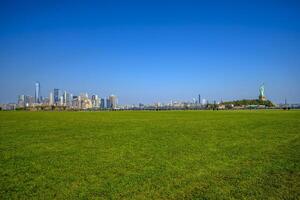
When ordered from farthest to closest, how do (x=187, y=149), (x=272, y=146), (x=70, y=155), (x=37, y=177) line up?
(x=272, y=146) < (x=187, y=149) < (x=70, y=155) < (x=37, y=177)

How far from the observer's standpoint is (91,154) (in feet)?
31.0

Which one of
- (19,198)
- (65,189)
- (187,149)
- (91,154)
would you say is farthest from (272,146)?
(19,198)

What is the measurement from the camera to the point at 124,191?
548 cm

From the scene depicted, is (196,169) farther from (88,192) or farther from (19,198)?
(19,198)

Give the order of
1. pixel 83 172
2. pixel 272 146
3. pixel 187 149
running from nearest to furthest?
1. pixel 83 172
2. pixel 187 149
3. pixel 272 146

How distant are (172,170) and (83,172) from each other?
2.15 metres

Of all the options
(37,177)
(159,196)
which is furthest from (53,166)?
(159,196)

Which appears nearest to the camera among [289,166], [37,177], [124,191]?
[124,191]

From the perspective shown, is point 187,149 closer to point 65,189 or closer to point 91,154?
point 91,154

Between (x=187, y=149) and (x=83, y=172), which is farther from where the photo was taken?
(x=187, y=149)

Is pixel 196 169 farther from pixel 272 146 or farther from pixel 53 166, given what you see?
pixel 272 146

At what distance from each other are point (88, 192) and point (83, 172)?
61.5 inches

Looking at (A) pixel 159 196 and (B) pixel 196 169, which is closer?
(A) pixel 159 196

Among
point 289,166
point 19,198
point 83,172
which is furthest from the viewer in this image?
point 289,166
